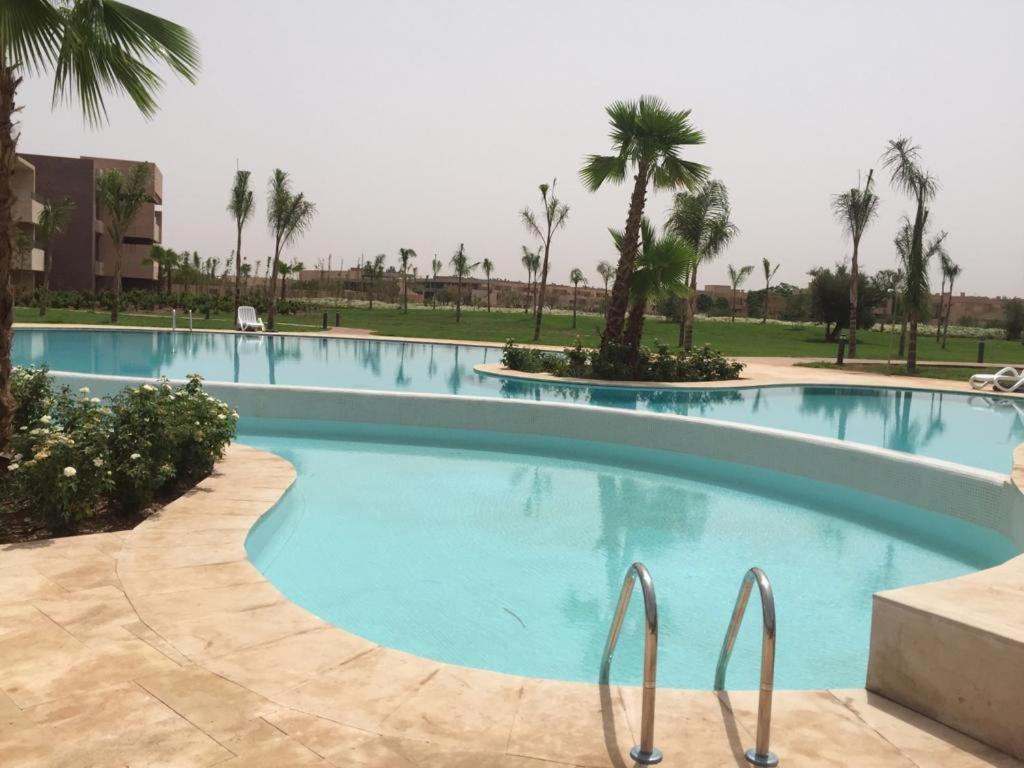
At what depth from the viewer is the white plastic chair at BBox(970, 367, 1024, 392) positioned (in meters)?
18.7

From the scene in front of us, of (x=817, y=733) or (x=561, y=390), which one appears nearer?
(x=817, y=733)

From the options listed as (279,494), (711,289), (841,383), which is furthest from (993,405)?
(711,289)

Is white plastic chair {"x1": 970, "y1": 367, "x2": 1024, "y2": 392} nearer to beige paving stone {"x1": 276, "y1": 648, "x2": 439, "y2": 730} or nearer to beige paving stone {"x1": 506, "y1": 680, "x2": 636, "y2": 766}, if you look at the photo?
beige paving stone {"x1": 506, "y1": 680, "x2": 636, "y2": 766}

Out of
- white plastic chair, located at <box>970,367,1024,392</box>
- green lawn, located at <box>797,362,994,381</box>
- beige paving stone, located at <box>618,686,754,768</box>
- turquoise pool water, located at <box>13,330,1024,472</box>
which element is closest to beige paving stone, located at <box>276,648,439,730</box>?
beige paving stone, located at <box>618,686,754,768</box>

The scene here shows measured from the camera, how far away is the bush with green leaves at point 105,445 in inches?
217

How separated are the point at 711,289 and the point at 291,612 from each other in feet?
391

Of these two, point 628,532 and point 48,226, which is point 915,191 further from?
point 48,226

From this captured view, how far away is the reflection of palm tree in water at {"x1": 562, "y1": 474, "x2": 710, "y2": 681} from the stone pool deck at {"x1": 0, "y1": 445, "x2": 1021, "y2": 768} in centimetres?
156

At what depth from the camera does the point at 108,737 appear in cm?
297

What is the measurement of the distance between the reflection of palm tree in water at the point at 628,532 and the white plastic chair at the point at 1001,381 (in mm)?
12708

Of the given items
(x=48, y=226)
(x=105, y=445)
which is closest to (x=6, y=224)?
(x=105, y=445)

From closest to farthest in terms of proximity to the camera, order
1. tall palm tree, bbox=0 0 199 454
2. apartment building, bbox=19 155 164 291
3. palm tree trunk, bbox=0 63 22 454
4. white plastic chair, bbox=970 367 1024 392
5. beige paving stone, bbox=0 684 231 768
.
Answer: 1. beige paving stone, bbox=0 684 231 768
2. tall palm tree, bbox=0 0 199 454
3. palm tree trunk, bbox=0 63 22 454
4. white plastic chair, bbox=970 367 1024 392
5. apartment building, bbox=19 155 164 291

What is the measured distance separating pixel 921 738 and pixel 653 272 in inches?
600

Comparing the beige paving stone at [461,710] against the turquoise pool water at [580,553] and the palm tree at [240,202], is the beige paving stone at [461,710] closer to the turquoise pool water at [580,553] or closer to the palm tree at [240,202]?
the turquoise pool water at [580,553]
